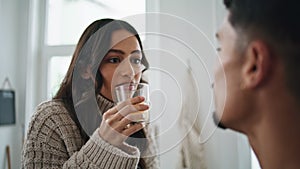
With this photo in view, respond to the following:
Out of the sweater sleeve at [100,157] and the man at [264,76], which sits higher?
the man at [264,76]

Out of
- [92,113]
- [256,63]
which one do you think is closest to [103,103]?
[92,113]

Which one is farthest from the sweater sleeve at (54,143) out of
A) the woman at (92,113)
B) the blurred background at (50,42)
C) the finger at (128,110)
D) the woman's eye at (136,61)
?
the blurred background at (50,42)

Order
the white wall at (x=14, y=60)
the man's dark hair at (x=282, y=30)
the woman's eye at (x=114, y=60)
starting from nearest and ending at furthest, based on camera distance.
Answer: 1. the man's dark hair at (x=282, y=30)
2. the woman's eye at (x=114, y=60)
3. the white wall at (x=14, y=60)

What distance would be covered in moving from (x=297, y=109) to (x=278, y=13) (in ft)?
0.43

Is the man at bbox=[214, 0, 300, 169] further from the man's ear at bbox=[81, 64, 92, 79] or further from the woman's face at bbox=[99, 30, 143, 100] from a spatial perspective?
the man's ear at bbox=[81, 64, 92, 79]

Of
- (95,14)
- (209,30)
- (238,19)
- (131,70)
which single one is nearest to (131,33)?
(131,70)

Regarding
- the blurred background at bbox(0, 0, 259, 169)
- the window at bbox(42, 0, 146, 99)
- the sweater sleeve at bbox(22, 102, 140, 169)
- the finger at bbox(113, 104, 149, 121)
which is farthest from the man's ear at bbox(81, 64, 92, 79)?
the window at bbox(42, 0, 146, 99)

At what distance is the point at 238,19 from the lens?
38 centimetres

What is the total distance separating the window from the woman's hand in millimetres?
1406

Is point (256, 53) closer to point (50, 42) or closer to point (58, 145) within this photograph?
point (58, 145)

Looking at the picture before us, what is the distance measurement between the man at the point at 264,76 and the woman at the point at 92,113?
0.29 metres

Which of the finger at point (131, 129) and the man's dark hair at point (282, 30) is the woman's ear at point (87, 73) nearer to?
the finger at point (131, 129)

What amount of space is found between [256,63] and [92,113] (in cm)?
53

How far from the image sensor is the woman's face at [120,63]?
2.27ft
